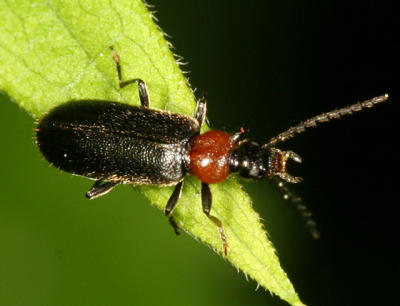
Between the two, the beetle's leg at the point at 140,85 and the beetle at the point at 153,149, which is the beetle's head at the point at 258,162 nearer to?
the beetle at the point at 153,149

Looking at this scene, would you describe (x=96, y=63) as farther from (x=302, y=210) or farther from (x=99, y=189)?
(x=302, y=210)

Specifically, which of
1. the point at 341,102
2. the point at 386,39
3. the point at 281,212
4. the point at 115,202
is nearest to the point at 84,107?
the point at 115,202

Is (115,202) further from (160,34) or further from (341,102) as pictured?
(341,102)

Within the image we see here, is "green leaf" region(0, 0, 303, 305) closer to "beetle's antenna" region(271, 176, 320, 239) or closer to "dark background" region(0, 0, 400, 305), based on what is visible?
"beetle's antenna" region(271, 176, 320, 239)

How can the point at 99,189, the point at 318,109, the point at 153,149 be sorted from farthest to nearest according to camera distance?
the point at 318,109
the point at 99,189
the point at 153,149

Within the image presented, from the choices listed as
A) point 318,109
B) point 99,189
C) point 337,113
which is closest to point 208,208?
point 99,189

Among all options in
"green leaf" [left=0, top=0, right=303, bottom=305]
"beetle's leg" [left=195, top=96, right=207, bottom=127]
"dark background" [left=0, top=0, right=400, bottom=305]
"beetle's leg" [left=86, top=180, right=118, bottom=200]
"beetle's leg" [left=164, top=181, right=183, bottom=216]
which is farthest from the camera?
"dark background" [left=0, top=0, right=400, bottom=305]

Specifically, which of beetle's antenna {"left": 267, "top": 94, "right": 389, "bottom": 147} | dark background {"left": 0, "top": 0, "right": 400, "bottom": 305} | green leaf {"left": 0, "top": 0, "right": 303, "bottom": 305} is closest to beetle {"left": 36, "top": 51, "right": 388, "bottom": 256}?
beetle's antenna {"left": 267, "top": 94, "right": 389, "bottom": 147}
